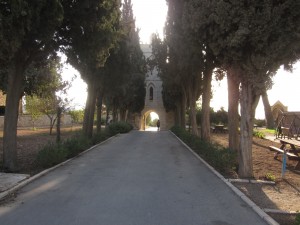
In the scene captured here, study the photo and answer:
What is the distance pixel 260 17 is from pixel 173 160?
7.03 m

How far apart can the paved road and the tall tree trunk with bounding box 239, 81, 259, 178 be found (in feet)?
3.32

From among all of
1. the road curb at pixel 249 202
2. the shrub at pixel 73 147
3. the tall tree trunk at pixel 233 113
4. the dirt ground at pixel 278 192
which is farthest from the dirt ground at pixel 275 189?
the shrub at pixel 73 147

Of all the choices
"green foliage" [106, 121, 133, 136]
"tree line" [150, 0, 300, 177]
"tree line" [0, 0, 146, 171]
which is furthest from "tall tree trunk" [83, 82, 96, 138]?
"tree line" [150, 0, 300, 177]

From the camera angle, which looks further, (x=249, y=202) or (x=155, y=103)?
(x=155, y=103)

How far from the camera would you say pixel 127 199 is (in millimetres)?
8516

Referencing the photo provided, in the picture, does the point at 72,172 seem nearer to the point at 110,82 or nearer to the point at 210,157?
the point at 210,157

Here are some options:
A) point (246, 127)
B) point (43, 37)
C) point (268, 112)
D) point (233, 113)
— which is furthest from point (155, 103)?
point (43, 37)

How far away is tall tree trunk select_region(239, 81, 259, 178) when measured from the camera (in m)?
12.0

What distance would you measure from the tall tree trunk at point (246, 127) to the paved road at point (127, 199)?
3.32 ft

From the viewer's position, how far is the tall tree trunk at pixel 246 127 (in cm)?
1198

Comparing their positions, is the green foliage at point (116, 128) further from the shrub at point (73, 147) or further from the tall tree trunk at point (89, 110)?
the shrub at point (73, 147)

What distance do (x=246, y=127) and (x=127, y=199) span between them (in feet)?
16.6

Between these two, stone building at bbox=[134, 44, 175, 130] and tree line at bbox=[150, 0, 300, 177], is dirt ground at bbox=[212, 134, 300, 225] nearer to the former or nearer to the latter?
tree line at bbox=[150, 0, 300, 177]

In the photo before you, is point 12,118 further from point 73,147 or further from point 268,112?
point 268,112
